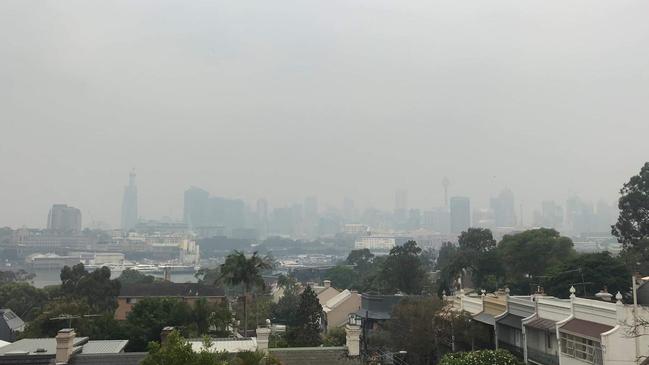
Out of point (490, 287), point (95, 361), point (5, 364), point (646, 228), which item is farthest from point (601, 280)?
point (5, 364)

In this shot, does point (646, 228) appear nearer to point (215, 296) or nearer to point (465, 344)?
point (465, 344)

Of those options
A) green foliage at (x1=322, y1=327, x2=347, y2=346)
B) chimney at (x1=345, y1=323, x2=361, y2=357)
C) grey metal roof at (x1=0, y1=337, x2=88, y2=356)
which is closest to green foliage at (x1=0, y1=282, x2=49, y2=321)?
green foliage at (x1=322, y1=327, x2=347, y2=346)

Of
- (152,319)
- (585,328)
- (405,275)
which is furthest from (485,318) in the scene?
(405,275)

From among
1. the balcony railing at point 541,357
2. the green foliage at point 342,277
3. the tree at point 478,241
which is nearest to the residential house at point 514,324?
the balcony railing at point 541,357

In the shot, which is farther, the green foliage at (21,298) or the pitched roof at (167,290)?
the pitched roof at (167,290)

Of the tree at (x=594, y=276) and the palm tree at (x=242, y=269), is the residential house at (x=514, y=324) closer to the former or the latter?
the tree at (x=594, y=276)
